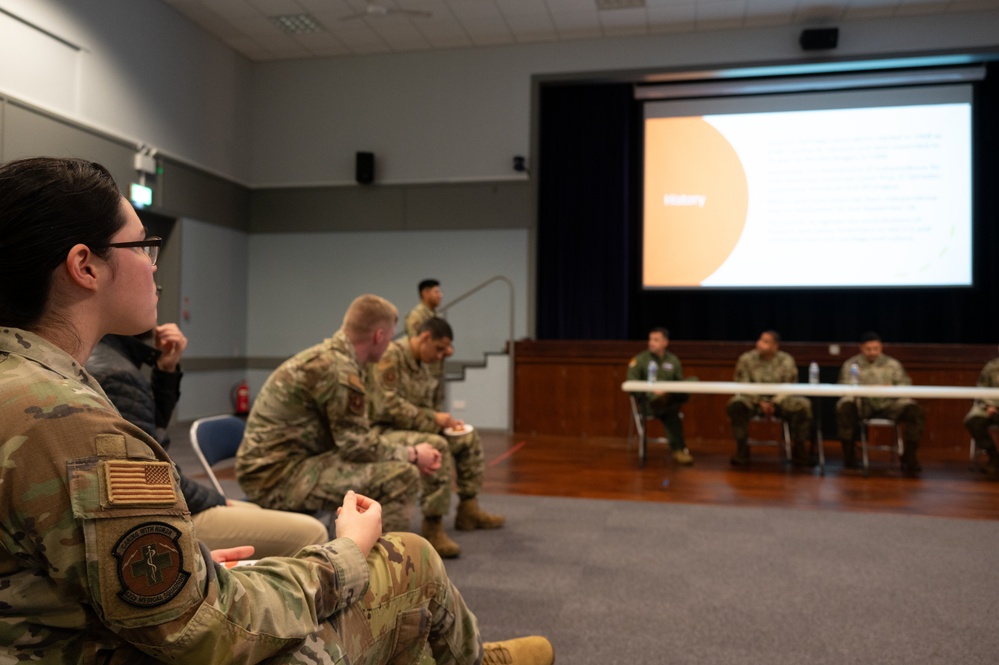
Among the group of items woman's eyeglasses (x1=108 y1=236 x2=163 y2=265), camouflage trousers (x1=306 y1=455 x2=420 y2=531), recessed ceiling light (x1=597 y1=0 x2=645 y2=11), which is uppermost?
recessed ceiling light (x1=597 y1=0 x2=645 y2=11)

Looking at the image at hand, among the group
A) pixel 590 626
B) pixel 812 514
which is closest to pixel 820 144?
pixel 812 514

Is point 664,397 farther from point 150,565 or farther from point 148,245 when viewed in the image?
point 150,565

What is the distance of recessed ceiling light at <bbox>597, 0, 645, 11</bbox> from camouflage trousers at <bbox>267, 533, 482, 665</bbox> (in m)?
7.18

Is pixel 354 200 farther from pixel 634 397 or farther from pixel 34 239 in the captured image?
pixel 34 239

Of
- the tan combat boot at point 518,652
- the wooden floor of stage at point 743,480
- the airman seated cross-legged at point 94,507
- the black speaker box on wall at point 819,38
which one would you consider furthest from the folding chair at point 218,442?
the black speaker box on wall at point 819,38

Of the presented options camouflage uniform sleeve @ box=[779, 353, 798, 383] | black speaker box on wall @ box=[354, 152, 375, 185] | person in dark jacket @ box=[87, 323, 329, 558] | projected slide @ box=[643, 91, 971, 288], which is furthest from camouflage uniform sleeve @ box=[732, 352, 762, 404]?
person in dark jacket @ box=[87, 323, 329, 558]

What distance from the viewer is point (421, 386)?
3.82 m

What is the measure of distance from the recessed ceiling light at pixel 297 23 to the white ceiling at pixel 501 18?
0.06 meters

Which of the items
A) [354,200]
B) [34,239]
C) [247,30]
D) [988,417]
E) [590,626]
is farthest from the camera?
[354,200]

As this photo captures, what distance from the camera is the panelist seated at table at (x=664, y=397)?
243 inches

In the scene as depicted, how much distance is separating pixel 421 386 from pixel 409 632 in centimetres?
261

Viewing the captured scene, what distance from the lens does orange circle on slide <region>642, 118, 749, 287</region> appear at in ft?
26.3

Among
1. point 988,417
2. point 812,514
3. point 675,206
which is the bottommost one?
point 812,514

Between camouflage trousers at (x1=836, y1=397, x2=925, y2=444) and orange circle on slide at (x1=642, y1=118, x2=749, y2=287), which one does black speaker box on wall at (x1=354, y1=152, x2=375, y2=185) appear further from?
camouflage trousers at (x1=836, y1=397, x2=925, y2=444)
